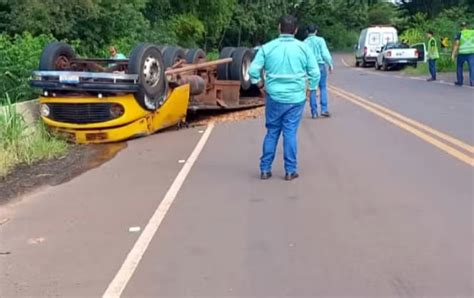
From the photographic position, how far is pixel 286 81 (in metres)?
8.21

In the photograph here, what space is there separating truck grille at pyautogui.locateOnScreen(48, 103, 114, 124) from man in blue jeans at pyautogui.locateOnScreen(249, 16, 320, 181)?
3.71m

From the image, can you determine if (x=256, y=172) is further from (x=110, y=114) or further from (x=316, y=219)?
(x=110, y=114)

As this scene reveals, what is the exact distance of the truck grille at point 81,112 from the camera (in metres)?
11.3

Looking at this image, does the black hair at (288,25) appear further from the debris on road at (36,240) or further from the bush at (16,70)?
the bush at (16,70)

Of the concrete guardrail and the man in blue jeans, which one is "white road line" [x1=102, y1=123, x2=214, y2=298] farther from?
the concrete guardrail

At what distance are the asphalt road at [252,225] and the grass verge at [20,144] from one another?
1074mm

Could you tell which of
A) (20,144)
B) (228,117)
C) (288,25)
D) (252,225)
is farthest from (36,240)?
A: (228,117)

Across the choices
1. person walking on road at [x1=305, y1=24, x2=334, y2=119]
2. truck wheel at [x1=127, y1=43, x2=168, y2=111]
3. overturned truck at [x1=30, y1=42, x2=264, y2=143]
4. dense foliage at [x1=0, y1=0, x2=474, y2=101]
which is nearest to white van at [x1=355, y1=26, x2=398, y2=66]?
dense foliage at [x1=0, y1=0, x2=474, y2=101]

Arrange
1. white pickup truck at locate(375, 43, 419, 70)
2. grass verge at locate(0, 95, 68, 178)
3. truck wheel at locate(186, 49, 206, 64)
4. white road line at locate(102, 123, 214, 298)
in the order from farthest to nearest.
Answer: white pickup truck at locate(375, 43, 419, 70) < truck wheel at locate(186, 49, 206, 64) < grass verge at locate(0, 95, 68, 178) < white road line at locate(102, 123, 214, 298)

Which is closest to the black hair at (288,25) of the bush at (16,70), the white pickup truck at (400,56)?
the bush at (16,70)

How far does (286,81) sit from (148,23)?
20.6 m

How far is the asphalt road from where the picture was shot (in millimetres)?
5020

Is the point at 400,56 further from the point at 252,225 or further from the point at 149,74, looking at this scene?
the point at 252,225

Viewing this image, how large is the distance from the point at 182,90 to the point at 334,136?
2.89m
